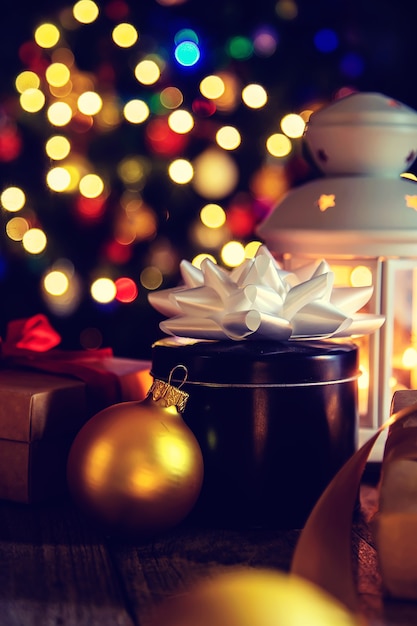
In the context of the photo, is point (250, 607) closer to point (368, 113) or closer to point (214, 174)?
point (368, 113)

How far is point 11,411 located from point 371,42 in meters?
0.86

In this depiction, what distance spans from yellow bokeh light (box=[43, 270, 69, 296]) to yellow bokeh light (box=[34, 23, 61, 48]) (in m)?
0.38

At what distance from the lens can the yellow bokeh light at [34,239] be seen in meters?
1.56

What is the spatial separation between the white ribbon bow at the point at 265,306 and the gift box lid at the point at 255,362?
0.02 meters

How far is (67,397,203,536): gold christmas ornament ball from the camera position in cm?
92

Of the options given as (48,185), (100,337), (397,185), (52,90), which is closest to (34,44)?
(52,90)

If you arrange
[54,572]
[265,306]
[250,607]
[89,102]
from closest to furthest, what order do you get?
[250,607] < [54,572] < [265,306] < [89,102]

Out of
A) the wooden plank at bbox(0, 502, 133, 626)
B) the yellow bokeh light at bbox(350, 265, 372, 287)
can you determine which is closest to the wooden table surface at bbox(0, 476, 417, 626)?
the wooden plank at bbox(0, 502, 133, 626)

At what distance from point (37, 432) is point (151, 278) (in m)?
0.55

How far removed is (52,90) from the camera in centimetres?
154

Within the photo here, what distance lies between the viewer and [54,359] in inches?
47.9

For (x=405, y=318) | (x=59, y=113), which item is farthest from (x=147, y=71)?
(x=405, y=318)

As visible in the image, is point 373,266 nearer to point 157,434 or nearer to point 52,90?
point 157,434

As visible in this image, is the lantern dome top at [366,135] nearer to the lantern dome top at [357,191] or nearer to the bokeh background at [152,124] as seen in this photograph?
A: the lantern dome top at [357,191]
